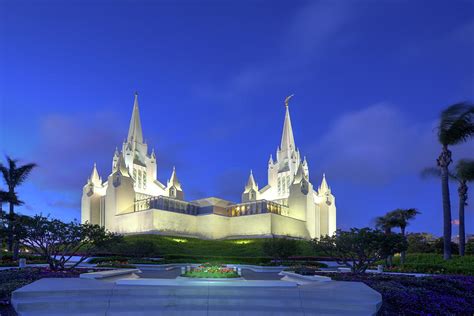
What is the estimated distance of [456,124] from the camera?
22344mm

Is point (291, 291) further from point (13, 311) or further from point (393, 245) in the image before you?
point (393, 245)

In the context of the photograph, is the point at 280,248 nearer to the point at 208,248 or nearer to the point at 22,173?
the point at 22,173

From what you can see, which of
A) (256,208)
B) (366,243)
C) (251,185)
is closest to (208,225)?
(256,208)

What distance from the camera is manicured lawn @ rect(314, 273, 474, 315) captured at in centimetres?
966

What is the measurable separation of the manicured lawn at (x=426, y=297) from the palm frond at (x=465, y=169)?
13.8 meters

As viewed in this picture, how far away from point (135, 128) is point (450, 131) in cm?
5561

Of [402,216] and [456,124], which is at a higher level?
[456,124]

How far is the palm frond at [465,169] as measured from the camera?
999 inches

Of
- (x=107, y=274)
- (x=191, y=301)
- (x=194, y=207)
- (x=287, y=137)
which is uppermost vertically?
(x=287, y=137)

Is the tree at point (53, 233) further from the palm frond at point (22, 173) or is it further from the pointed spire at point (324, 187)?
the pointed spire at point (324, 187)

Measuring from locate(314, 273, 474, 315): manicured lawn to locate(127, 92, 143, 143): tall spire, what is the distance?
199ft

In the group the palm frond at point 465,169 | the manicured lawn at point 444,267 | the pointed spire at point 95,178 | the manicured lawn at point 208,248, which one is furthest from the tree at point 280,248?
the pointed spire at point 95,178

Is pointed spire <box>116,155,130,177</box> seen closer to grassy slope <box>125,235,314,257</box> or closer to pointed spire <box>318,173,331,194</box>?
grassy slope <box>125,235,314,257</box>

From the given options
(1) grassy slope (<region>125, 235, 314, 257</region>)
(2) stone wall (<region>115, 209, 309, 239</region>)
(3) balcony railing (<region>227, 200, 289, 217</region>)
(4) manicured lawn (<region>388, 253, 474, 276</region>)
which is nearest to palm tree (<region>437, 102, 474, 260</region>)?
(4) manicured lawn (<region>388, 253, 474, 276</region>)
